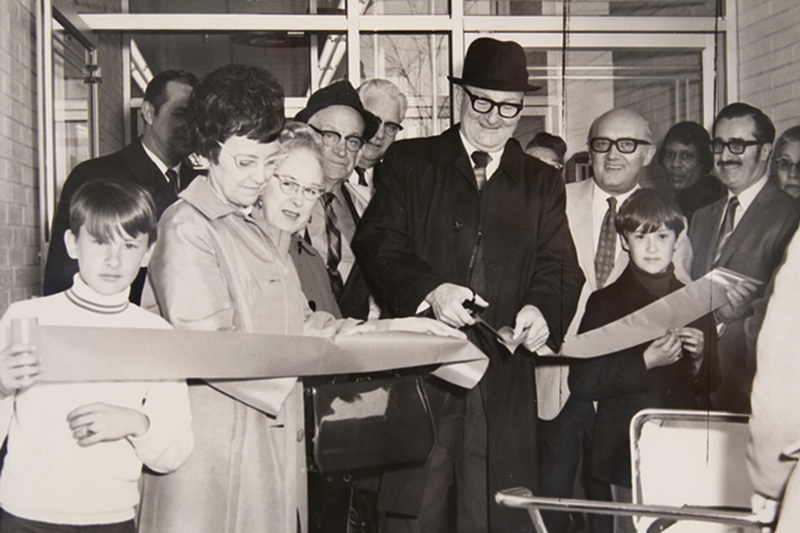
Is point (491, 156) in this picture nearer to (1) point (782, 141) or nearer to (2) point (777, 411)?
(1) point (782, 141)

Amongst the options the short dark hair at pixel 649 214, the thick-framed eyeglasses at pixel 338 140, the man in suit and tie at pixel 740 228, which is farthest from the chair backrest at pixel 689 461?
the thick-framed eyeglasses at pixel 338 140

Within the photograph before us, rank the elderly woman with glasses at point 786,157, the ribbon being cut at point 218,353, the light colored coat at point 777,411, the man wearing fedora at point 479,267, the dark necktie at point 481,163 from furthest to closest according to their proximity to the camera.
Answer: the elderly woman with glasses at point 786,157 < the dark necktie at point 481,163 < the man wearing fedora at point 479,267 < the ribbon being cut at point 218,353 < the light colored coat at point 777,411

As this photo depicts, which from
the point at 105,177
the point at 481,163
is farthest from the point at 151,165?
the point at 481,163

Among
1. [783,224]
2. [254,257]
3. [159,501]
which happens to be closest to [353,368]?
[254,257]

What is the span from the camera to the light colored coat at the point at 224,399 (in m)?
2.13

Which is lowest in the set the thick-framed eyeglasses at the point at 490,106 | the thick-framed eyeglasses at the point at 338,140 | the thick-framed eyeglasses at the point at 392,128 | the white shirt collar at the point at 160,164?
the white shirt collar at the point at 160,164

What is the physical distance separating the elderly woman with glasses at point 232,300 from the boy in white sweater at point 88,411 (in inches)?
3.4

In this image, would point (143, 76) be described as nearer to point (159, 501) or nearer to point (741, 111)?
point (159, 501)

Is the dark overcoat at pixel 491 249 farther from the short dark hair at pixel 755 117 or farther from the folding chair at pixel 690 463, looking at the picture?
the short dark hair at pixel 755 117

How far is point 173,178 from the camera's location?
2277 mm

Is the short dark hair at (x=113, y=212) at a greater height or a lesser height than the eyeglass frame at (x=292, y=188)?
lesser

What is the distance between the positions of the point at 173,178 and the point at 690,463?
1.85 m

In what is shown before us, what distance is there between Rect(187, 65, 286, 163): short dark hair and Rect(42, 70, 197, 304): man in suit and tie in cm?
7

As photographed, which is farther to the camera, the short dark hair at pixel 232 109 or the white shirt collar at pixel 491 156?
the white shirt collar at pixel 491 156
